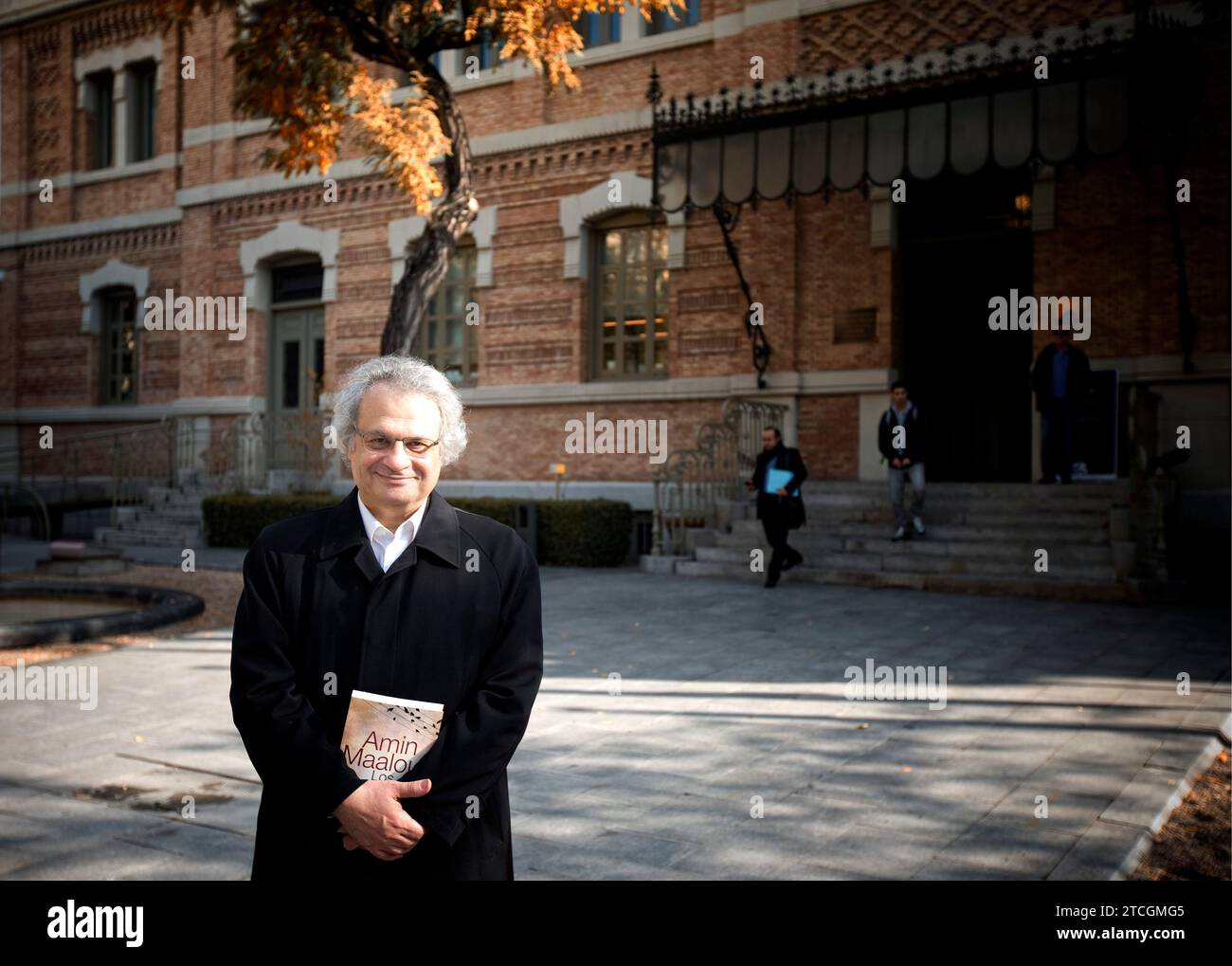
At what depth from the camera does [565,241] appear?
57.1ft

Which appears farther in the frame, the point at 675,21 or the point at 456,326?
the point at 456,326

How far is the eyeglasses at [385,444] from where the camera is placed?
7.97 feet

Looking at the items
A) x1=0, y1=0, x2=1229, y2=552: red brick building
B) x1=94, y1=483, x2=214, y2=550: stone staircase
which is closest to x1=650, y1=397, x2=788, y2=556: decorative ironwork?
x1=0, y1=0, x2=1229, y2=552: red brick building

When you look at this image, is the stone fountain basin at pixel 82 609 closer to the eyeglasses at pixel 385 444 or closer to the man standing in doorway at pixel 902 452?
the eyeglasses at pixel 385 444

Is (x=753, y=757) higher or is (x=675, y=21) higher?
(x=675, y=21)

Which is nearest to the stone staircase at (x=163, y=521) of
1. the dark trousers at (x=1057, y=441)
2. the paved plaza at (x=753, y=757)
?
the paved plaza at (x=753, y=757)

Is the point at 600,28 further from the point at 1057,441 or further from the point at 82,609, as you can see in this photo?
the point at 82,609

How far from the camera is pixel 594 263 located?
57.4ft

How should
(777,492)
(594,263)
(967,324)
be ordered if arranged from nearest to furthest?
(777,492)
(967,324)
(594,263)

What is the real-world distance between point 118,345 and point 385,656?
23.5m

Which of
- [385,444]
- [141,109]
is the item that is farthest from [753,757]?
[141,109]

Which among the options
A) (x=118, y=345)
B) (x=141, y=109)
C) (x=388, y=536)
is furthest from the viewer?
(x=118, y=345)

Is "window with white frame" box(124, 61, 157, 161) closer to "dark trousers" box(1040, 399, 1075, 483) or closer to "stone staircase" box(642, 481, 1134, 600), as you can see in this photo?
"stone staircase" box(642, 481, 1134, 600)

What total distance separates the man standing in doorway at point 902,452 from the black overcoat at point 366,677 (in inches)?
412
